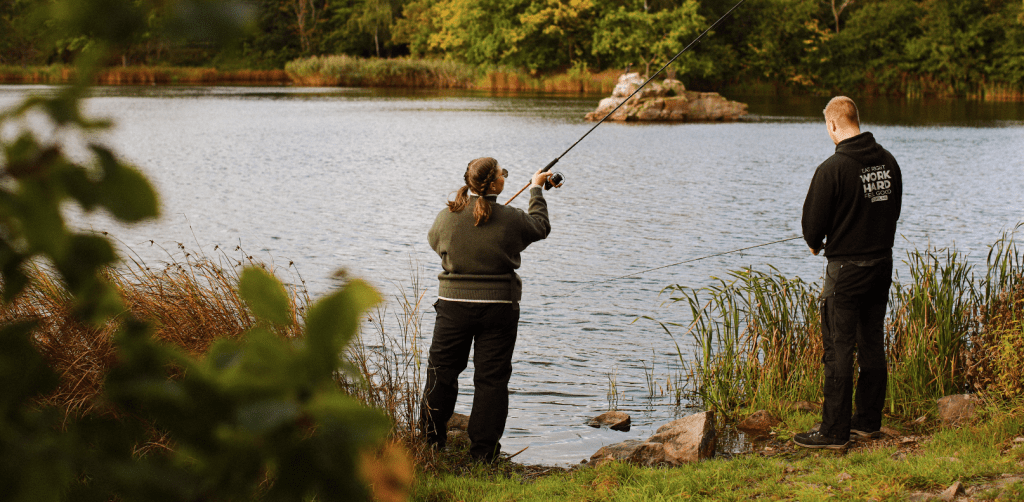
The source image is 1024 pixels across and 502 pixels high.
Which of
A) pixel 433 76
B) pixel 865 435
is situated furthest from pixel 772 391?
pixel 433 76

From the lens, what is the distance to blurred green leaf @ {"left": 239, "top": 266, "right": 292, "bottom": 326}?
71 cm

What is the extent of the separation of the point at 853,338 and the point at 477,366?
2.12m

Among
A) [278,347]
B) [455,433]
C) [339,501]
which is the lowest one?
[455,433]

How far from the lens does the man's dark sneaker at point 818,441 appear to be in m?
5.02

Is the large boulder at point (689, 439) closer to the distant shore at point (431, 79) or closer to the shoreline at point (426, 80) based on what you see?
the shoreline at point (426, 80)

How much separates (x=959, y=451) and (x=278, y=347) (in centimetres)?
463

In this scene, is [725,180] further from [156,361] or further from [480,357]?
[156,361]

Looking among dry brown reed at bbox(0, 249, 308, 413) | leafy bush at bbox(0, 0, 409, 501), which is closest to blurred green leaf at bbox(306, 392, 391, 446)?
leafy bush at bbox(0, 0, 409, 501)

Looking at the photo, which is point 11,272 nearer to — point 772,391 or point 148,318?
point 148,318

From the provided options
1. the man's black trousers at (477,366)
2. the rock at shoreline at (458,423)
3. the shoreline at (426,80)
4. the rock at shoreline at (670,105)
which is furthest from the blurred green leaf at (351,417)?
the shoreline at (426,80)

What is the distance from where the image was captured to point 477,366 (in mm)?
5102

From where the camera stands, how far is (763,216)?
1606 cm

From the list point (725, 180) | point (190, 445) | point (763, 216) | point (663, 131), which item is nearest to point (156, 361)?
point (190, 445)

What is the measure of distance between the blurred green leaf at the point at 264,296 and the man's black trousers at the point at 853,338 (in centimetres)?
455
